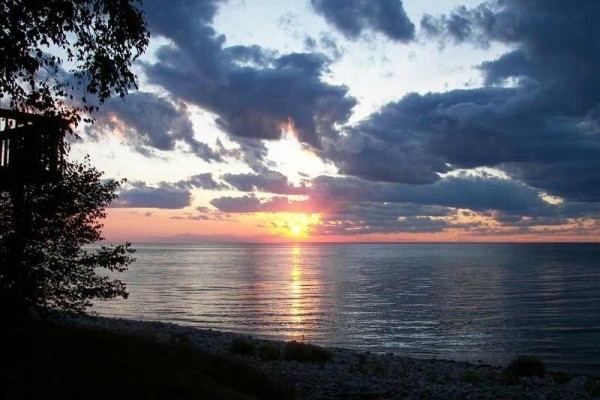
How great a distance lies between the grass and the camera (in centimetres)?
1126

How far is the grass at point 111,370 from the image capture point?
443 inches

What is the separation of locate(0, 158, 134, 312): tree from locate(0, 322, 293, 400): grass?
108 centimetres

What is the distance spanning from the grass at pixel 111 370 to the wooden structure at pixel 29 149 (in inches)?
155

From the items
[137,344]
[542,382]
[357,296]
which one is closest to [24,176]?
[137,344]

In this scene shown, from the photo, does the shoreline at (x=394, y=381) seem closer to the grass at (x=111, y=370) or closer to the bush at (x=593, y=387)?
the bush at (x=593, y=387)

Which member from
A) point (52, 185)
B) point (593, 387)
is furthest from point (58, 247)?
point (593, 387)

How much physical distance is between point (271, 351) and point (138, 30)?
15.6 m

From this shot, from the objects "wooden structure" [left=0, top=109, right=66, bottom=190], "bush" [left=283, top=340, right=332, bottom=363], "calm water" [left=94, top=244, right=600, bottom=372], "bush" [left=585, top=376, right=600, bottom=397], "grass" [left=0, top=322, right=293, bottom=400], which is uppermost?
"wooden structure" [left=0, top=109, right=66, bottom=190]

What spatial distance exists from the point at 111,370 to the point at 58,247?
435cm

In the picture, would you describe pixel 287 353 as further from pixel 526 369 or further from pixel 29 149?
pixel 29 149

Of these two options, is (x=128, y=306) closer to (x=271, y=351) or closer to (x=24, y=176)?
(x=271, y=351)

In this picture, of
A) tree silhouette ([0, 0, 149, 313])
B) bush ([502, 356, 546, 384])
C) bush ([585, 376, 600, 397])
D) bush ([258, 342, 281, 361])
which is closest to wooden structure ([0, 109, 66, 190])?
tree silhouette ([0, 0, 149, 313])

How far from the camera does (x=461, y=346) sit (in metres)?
38.1

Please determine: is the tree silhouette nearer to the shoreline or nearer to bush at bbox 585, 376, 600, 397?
the shoreline
